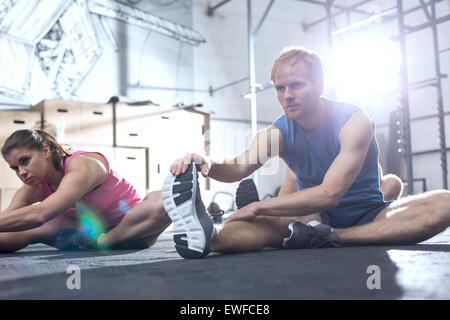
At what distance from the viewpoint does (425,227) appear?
4.60 ft

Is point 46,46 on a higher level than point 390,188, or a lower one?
higher

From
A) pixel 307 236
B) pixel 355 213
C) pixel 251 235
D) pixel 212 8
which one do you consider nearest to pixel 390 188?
pixel 355 213

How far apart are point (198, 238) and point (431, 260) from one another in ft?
1.84

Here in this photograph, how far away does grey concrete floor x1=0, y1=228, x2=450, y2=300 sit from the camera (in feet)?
2.26

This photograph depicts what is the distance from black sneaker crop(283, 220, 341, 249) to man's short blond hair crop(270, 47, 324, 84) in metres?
0.46

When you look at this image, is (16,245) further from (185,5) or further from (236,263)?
(185,5)

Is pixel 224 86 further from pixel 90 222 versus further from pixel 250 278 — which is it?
pixel 250 278

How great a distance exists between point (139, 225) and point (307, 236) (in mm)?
624

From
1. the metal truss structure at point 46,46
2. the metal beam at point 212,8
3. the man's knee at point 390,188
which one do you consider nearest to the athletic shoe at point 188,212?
the man's knee at point 390,188

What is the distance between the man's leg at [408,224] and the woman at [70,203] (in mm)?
678

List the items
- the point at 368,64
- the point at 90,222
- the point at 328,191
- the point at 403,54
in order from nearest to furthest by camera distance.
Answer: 1. the point at 328,191
2. the point at 90,222
3. the point at 403,54
4. the point at 368,64

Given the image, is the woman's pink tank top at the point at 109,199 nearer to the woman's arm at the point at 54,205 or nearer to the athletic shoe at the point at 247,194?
the woman's arm at the point at 54,205

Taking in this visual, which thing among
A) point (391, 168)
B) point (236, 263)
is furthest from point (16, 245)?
point (391, 168)

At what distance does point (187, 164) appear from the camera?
118cm
